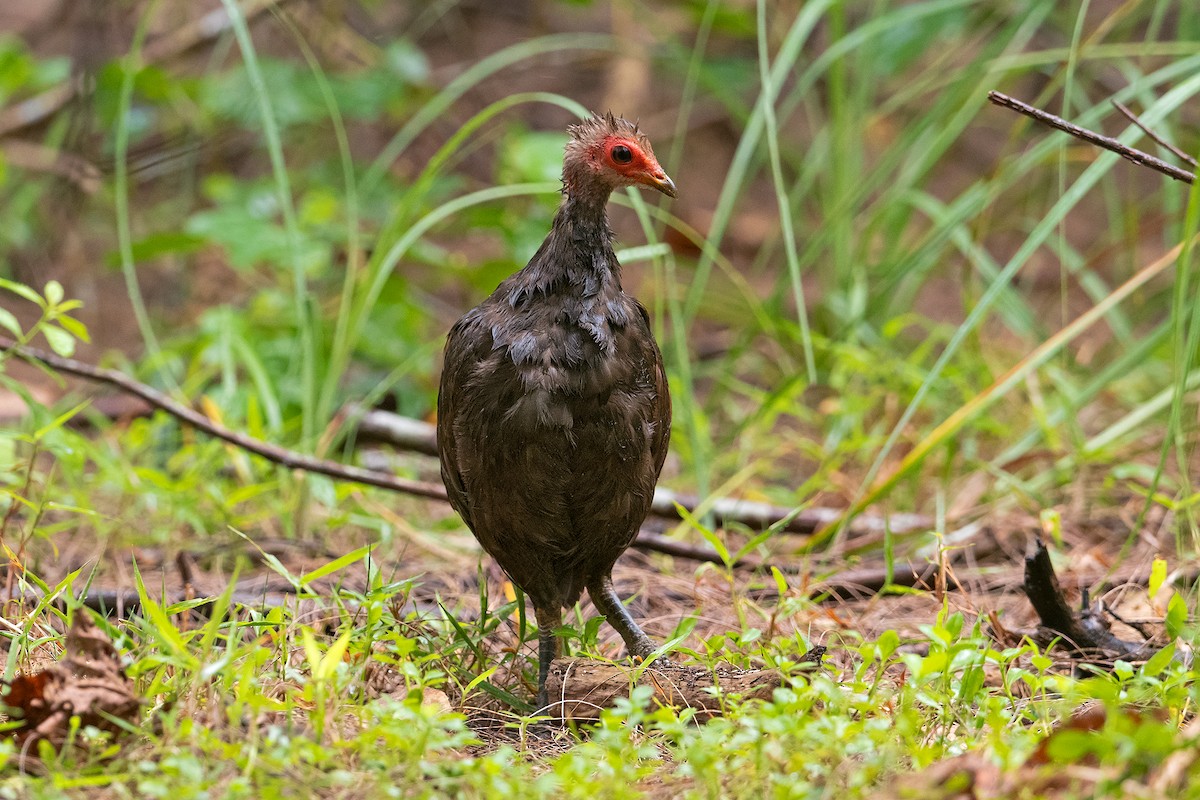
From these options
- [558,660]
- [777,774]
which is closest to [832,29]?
[558,660]

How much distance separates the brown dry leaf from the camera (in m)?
1.98

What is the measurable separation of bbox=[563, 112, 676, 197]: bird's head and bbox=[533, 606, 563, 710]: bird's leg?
106 cm

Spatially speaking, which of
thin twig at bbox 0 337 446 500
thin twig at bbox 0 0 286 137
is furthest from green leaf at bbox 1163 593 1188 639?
thin twig at bbox 0 0 286 137

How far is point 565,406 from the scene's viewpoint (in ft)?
8.66

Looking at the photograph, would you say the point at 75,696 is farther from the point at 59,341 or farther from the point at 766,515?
the point at 766,515

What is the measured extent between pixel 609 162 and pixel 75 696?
5.60 ft

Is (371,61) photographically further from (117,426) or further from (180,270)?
(117,426)

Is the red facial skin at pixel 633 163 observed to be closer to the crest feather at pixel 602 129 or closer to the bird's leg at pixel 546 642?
the crest feather at pixel 602 129

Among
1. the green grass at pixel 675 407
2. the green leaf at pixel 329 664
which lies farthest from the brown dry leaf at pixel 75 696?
the green leaf at pixel 329 664

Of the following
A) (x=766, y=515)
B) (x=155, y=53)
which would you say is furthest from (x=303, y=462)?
(x=155, y=53)

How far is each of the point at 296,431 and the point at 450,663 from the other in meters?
2.01

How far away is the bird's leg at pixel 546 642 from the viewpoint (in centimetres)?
266

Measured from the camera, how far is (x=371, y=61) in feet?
23.7

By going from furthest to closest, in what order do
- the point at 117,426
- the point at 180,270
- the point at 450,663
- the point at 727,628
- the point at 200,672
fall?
the point at 180,270, the point at 117,426, the point at 727,628, the point at 450,663, the point at 200,672
